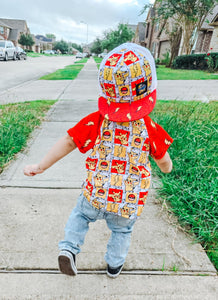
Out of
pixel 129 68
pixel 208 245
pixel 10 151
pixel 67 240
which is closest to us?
pixel 129 68

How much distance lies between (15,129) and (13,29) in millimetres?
73258

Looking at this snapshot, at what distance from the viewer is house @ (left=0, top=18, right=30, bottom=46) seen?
60.1 metres

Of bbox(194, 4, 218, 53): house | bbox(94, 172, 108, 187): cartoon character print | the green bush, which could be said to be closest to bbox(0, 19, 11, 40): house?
bbox(194, 4, 218, 53): house

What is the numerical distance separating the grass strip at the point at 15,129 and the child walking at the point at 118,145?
5.63 ft

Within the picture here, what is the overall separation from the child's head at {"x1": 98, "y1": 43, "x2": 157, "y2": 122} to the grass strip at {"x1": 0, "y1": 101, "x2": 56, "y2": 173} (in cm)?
202

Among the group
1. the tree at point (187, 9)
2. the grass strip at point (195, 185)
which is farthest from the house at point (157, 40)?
the grass strip at point (195, 185)

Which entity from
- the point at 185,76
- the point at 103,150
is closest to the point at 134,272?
the point at 103,150

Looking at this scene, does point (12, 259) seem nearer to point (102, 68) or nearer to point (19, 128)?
point (102, 68)

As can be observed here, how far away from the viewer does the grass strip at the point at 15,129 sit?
293cm

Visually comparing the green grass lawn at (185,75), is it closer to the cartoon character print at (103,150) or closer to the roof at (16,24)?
the cartoon character print at (103,150)

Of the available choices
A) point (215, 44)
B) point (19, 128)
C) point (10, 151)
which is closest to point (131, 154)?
point (10, 151)

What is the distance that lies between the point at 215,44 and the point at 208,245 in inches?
881

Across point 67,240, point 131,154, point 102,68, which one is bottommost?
point 67,240

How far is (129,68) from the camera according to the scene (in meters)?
1.08
